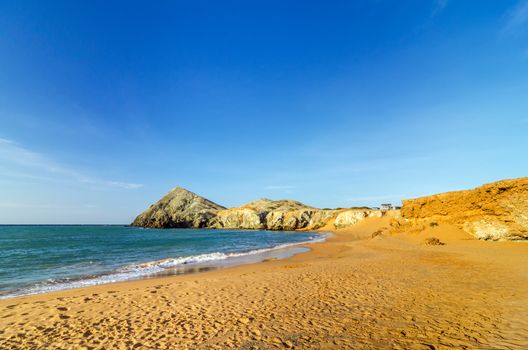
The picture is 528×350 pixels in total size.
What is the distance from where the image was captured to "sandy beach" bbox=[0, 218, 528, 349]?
609cm

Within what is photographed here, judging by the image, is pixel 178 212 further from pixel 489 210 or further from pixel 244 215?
pixel 489 210

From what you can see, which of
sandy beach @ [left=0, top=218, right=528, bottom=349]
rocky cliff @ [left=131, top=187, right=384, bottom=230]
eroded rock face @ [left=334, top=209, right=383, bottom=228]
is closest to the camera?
sandy beach @ [left=0, top=218, right=528, bottom=349]

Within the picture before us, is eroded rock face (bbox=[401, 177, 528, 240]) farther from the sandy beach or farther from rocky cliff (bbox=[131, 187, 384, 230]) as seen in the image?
rocky cliff (bbox=[131, 187, 384, 230])

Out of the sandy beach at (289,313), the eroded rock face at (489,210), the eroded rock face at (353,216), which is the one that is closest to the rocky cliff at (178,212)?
the eroded rock face at (353,216)

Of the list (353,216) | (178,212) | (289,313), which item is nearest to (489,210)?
(289,313)

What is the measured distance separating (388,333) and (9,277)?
20752 mm

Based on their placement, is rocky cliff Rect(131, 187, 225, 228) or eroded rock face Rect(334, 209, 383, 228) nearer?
eroded rock face Rect(334, 209, 383, 228)

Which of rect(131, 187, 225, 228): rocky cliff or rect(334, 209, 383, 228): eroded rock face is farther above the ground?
rect(131, 187, 225, 228): rocky cliff

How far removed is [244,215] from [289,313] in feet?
341

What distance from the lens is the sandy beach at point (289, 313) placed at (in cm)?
609

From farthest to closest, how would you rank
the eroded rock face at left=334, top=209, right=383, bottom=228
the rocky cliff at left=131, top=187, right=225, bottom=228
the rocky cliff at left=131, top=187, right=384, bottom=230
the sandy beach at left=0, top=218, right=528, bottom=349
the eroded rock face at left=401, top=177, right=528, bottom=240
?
the rocky cliff at left=131, top=187, right=225, bottom=228
the rocky cliff at left=131, top=187, right=384, bottom=230
the eroded rock face at left=334, top=209, right=383, bottom=228
the eroded rock face at left=401, top=177, right=528, bottom=240
the sandy beach at left=0, top=218, right=528, bottom=349

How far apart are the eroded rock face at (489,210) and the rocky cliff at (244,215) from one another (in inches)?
1695

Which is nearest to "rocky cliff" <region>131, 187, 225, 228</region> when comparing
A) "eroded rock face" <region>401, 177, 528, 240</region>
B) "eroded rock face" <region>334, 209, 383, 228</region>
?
"eroded rock face" <region>334, 209, 383, 228</region>

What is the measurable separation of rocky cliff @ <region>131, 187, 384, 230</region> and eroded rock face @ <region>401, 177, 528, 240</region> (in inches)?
1695
